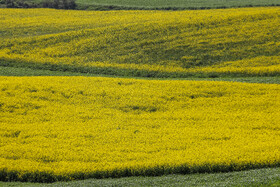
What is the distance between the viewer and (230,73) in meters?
32.8

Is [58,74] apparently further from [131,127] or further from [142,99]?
[131,127]

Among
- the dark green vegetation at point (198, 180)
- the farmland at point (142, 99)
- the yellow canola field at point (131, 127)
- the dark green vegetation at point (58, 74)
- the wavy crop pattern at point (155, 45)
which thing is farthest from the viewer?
the wavy crop pattern at point (155, 45)

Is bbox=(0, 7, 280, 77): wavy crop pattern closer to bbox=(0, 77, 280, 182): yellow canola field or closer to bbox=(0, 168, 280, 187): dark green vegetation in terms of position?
bbox=(0, 77, 280, 182): yellow canola field

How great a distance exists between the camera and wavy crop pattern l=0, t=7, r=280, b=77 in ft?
113

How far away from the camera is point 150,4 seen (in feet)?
199

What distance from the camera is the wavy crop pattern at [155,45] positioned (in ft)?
113

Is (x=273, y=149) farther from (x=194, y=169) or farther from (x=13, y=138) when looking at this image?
(x=13, y=138)

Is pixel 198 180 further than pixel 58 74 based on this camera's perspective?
No

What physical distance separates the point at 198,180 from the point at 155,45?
81.1 ft

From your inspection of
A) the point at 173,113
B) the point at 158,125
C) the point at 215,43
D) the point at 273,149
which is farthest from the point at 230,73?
the point at 273,149

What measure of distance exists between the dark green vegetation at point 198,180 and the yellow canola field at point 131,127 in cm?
51

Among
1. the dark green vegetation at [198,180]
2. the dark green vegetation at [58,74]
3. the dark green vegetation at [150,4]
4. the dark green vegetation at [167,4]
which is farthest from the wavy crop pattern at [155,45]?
the dark green vegetation at [198,180]

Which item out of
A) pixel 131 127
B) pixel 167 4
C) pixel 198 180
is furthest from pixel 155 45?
pixel 198 180

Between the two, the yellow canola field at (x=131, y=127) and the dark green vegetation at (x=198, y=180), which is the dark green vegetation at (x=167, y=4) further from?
the dark green vegetation at (x=198, y=180)
